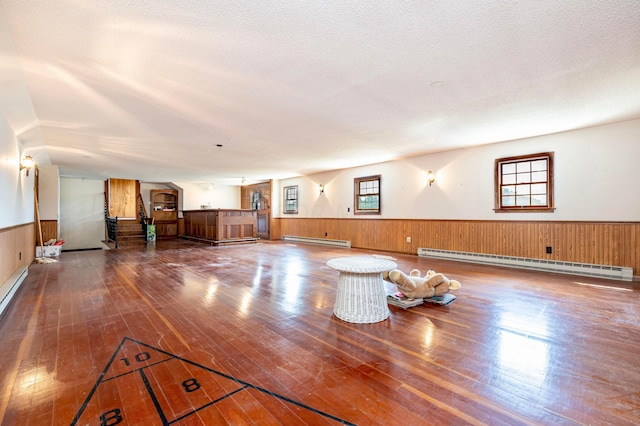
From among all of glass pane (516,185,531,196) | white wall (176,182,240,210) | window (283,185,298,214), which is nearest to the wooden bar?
window (283,185,298,214)

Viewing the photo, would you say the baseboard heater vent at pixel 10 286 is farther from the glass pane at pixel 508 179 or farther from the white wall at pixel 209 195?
the white wall at pixel 209 195

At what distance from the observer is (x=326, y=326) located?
262cm

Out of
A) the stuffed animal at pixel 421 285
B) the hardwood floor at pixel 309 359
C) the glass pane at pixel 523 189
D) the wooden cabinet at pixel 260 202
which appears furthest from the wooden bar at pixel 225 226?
the glass pane at pixel 523 189

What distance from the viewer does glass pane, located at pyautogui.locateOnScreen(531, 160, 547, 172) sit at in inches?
208

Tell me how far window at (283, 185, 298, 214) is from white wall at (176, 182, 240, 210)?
3.93m

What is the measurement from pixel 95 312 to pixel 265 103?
10.2 ft

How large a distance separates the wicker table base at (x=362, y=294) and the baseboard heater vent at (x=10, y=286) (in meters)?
3.60

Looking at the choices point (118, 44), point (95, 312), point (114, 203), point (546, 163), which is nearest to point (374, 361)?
point (95, 312)

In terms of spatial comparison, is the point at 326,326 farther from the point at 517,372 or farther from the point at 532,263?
the point at 532,263

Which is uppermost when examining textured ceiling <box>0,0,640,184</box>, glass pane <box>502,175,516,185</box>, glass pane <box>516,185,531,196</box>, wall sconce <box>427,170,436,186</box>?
textured ceiling <box>0,0,640,184</box>

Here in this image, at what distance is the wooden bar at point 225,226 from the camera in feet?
29.9

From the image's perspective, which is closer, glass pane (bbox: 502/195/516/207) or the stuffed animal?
the stuffed animal

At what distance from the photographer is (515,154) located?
5543 mm

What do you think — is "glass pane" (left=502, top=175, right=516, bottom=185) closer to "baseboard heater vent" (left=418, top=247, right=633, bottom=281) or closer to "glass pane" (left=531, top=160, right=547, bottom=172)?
"glass pane" (left=531, top=160, right=547, bottom=172)
